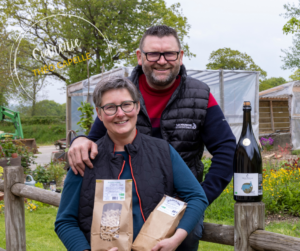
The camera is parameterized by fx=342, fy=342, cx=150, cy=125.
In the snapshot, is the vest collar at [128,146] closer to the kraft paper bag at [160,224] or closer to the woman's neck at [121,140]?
the woman's neck at [121,140]

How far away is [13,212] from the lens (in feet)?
10.1

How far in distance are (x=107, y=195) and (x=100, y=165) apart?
18cm

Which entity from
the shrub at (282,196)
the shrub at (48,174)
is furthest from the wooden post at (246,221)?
the shrub at (48,174)

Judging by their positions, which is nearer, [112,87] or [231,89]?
[112,87]

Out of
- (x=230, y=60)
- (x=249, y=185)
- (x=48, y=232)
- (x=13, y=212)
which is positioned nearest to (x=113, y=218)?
(x=249, y=185)

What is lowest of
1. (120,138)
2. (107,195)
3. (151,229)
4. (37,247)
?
(37,247)

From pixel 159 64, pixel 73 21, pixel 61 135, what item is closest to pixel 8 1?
pixel 73 21

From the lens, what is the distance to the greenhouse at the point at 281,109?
14039 millimetres

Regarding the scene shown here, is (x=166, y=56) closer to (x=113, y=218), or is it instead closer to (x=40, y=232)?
(x=113, y=218)

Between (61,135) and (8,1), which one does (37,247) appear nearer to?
(8,1)

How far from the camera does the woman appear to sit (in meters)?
1.59

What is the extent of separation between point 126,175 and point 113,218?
22 cm

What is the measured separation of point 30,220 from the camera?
5219mm

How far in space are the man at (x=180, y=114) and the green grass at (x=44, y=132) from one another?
77.9 ft
